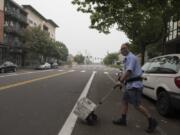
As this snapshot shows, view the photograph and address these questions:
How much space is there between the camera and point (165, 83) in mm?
8719

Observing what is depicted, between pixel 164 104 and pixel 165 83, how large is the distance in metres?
0.55

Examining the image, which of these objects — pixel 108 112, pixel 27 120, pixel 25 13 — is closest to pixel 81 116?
pixel 27 120

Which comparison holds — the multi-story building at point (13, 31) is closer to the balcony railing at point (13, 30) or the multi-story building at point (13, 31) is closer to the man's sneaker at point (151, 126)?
the balcony railing at point (13, 30)

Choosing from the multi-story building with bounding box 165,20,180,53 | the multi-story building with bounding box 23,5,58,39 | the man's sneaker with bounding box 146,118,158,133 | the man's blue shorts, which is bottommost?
the man's sneaker with bounding box 146,118,158,133

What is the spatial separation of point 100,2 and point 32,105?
8.50 metres

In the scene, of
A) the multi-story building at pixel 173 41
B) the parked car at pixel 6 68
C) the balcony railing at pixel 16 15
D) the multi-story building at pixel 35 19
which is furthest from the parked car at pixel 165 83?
the multi-story building at pixel 35 19

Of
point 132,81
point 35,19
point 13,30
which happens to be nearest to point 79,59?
point 35,19

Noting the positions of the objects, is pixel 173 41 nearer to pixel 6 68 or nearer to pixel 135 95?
pixel 6 68

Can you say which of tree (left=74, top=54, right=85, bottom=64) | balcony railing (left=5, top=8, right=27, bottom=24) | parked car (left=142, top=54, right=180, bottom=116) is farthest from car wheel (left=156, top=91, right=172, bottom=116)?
tree (left=74, top=54, right=85, bottom=64)

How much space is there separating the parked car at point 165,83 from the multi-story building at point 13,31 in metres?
46.5

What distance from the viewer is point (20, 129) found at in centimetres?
681

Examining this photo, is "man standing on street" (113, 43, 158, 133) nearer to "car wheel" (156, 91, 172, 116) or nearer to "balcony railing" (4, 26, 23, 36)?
"car wheel" (156, 91, 172, 116)

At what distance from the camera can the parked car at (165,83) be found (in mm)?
8086

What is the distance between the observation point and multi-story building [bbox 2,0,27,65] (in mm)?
55775
